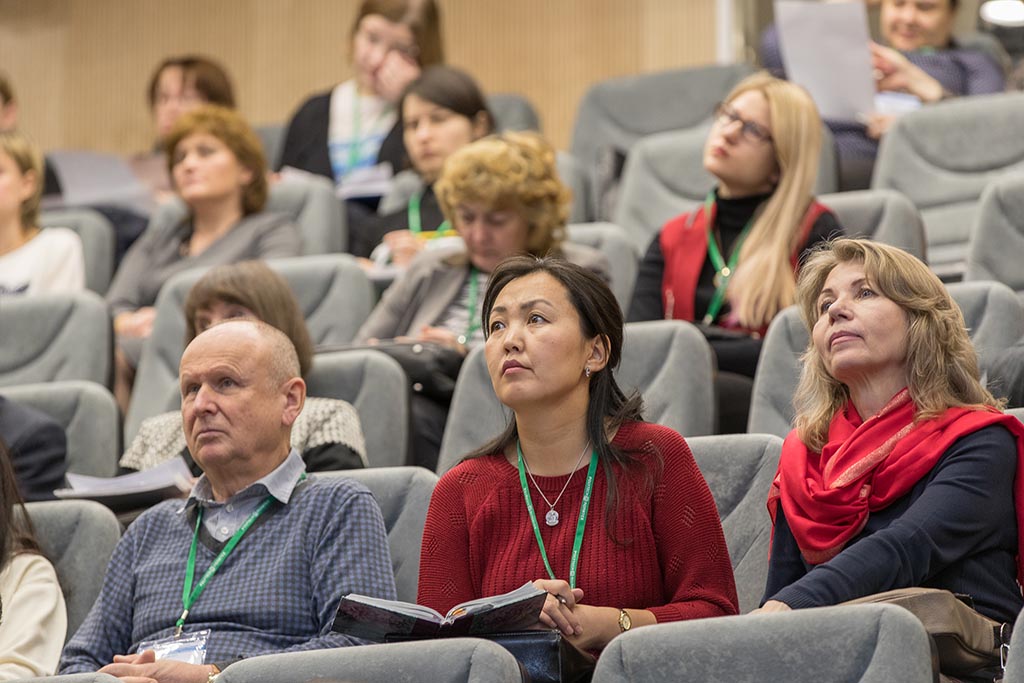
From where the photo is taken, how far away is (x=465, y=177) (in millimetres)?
3652

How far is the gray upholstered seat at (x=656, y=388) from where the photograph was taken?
311cm

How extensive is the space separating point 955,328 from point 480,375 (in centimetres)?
110

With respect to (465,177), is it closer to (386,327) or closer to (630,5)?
(386,327)

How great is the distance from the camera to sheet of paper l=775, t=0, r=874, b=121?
449 centimetres

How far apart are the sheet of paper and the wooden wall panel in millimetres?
1928

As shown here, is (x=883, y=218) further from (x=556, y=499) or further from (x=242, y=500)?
(x=242, y=500)

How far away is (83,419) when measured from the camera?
3389mm

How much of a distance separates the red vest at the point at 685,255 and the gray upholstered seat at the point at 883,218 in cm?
14

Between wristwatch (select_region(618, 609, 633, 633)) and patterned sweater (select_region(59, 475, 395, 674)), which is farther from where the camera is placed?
patterned sweater (select_region(59, 475, 395, 674))

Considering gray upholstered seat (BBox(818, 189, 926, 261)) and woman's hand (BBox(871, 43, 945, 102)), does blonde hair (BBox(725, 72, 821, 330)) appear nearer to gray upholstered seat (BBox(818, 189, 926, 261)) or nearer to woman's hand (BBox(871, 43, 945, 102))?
gray upholstered seat (BBox(818, 189, 926, 261))

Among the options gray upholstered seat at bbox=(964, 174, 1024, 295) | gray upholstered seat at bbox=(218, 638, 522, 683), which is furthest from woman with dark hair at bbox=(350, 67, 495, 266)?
gray upholstered seat at bbox=(218, 638, 522, 683)

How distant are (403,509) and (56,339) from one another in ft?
5.09

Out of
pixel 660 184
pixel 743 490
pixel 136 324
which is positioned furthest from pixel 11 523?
pixel 660 184

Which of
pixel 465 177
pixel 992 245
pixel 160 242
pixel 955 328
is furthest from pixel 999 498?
pixel 160 242
